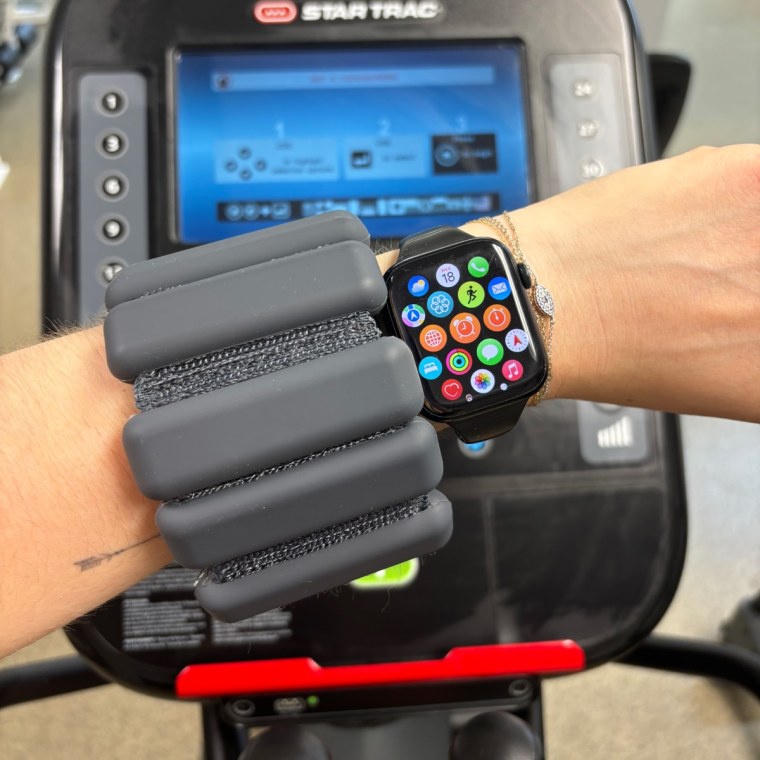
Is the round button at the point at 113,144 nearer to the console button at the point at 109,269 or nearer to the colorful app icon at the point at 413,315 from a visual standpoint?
the console button at the point at 109,269

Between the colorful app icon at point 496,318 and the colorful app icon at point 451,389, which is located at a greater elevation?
the colorful app icon at point 496,318

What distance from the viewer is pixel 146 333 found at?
0.44 m

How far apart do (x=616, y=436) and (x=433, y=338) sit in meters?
0.27

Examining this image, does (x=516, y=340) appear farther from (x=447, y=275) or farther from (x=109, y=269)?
(x=109, y=269)

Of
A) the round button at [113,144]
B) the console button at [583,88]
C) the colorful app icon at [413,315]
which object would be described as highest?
the console button at [583,88]

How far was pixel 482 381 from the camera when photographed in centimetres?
50

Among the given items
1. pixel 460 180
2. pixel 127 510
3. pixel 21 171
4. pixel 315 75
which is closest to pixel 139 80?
pixel 315 75

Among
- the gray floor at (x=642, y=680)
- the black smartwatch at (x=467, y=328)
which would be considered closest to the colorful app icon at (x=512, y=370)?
the black smartwatch at (x=467, y=328)

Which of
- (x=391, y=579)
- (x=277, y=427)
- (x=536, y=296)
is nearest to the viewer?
(x=277, y=427)

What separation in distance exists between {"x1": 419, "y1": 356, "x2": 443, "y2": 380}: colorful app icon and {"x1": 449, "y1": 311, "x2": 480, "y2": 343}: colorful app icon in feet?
0.07

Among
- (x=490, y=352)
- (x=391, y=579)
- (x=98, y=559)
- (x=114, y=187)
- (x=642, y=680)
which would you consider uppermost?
(x=114, y=187)

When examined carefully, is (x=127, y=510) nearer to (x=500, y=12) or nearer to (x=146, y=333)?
(x=146, y=333)

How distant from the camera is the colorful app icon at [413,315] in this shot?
1.64 ft

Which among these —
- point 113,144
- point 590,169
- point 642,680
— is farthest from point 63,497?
point 642,680
